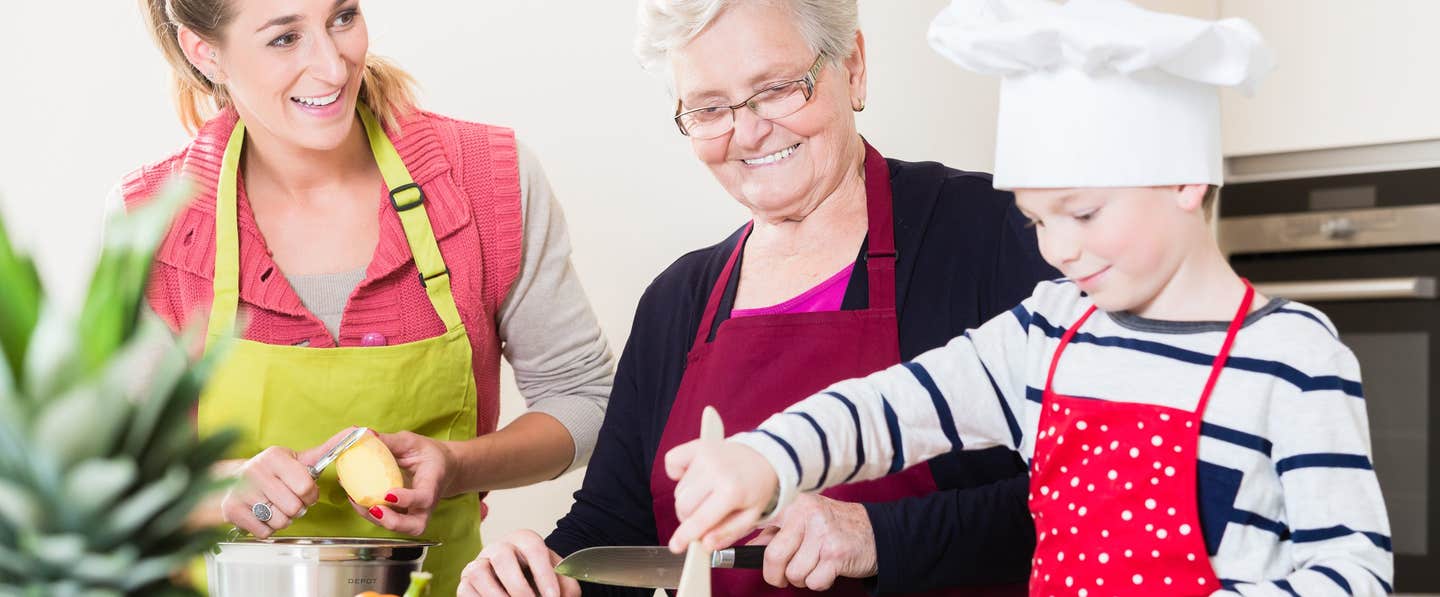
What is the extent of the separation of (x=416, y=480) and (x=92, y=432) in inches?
31.9

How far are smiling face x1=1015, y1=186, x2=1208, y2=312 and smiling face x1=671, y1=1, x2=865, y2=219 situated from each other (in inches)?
17.8

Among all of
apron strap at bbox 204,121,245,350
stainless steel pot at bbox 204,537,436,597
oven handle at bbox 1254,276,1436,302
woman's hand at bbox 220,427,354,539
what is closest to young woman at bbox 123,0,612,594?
apron strap at bbox 204,121,245,350

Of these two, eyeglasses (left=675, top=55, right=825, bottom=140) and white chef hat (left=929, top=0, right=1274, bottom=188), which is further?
eyeglasses (left=675, top=55, right=825, bottom=140)

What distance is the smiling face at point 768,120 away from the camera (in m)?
1.33

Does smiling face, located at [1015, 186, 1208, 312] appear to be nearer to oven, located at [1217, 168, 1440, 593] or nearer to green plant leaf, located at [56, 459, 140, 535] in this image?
green plant leaf, located at [56, 459, 140, 535]

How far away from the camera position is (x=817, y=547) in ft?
3.76

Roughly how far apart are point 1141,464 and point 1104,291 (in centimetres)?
12

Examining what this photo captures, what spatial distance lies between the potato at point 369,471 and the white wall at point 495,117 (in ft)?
2.08

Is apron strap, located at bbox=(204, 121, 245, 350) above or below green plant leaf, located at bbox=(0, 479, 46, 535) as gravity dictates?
above

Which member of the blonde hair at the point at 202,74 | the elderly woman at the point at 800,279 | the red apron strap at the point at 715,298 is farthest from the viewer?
the blonde hair at the point at 202,74

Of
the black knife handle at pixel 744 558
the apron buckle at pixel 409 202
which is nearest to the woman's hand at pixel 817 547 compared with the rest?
the black knife handle at pixel 744 558

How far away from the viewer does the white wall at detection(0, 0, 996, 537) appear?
1.79 m

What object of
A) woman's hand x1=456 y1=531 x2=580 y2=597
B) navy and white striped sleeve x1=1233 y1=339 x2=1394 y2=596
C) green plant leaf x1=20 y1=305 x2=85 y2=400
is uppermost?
green plant leaf x1=20 y1=305 x2=85 y2=400

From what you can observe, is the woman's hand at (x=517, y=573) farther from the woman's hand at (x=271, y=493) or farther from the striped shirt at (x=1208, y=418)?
the striped shirt at (x=1208, y=418)
